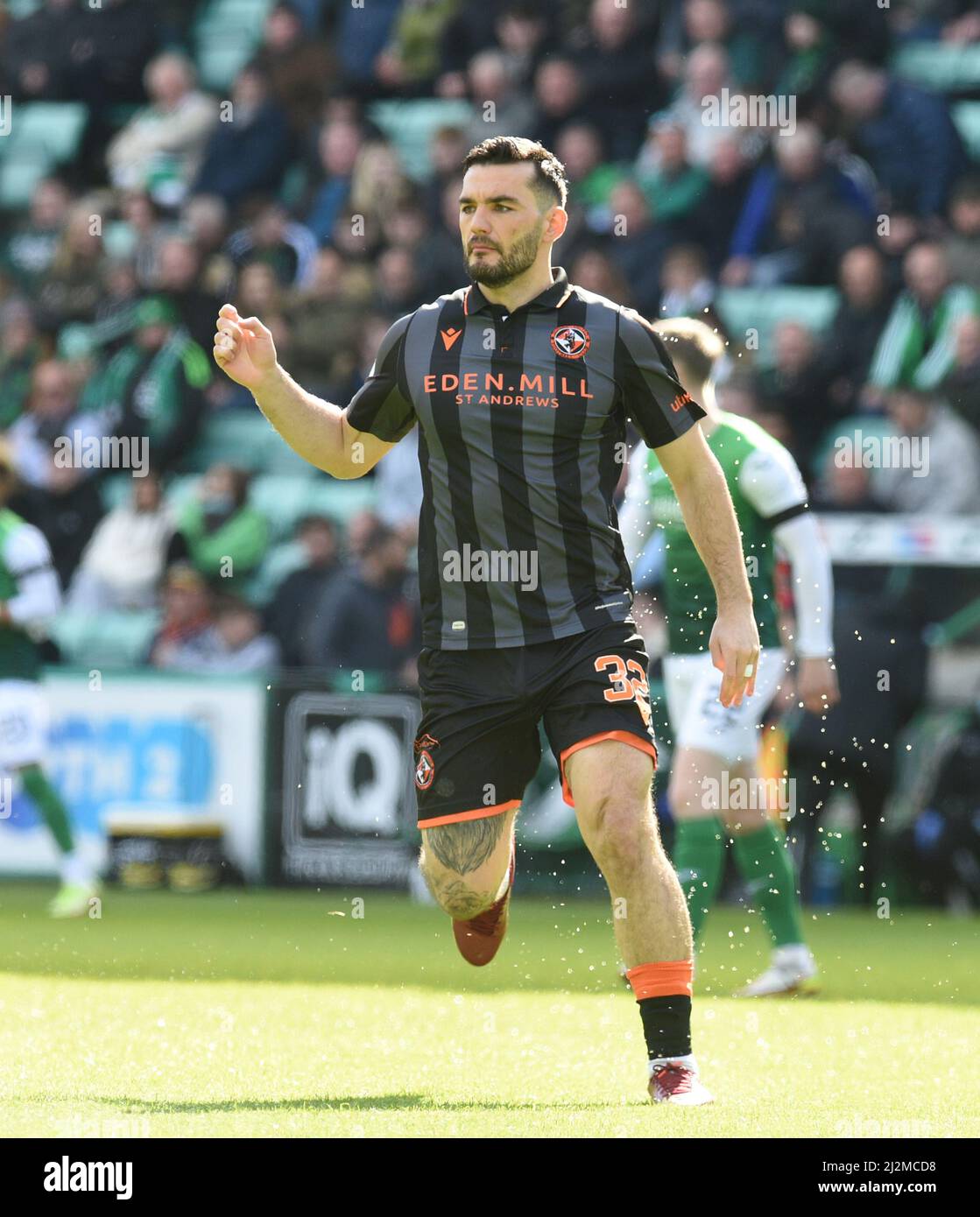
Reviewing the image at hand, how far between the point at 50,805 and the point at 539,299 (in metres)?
6.32

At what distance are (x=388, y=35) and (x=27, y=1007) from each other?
11209 millimetres

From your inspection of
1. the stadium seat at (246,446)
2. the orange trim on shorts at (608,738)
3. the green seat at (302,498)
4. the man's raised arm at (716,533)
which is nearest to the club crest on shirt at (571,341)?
the man's raised arm at (716,533)

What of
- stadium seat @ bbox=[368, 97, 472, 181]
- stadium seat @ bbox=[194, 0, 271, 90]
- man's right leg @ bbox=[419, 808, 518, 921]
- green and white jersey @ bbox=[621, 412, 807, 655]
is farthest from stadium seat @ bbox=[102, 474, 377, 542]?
man's right leg @ bbox=[419, 808, 518, 921]

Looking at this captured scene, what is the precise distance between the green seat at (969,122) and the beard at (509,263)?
369 inches

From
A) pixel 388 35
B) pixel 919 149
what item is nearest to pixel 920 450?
pixel 919 149

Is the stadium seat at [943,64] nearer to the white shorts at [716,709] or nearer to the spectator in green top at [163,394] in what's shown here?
the spectator in green top at [163,394]

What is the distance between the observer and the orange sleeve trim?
551 cm

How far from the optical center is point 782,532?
8.27 metres

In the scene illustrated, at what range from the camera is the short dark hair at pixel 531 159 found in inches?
227

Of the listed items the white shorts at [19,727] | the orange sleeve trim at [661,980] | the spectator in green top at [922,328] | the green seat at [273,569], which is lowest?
the orange sleeve trim at [661,980]

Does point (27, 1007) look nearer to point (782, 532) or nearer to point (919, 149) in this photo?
point (782, 532)

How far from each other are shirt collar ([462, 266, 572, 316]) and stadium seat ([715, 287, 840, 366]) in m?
8.02

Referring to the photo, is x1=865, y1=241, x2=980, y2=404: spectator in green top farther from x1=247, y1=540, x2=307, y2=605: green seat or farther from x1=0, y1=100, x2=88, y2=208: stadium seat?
x1=0, y1=100, x2=88, y2=208: stadium seat

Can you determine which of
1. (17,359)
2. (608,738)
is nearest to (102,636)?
(17,359)
